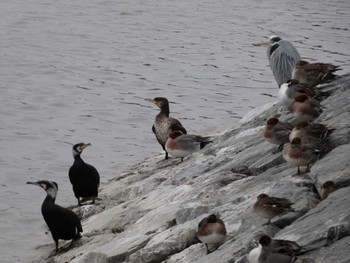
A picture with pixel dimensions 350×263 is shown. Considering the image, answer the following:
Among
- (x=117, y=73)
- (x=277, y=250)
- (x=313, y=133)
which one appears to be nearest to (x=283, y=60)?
(x=313, y=133)

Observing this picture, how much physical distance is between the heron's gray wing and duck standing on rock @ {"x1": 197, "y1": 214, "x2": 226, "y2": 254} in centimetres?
719

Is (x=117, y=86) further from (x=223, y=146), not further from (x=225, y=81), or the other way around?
(x=223, y=146)

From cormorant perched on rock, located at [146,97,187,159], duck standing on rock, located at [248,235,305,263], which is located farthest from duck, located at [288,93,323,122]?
duck standing on rock, located at [248,235,305,263]

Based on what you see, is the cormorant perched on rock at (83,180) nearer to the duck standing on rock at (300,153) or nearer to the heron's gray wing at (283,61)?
the heron's gray wing at (283,61)

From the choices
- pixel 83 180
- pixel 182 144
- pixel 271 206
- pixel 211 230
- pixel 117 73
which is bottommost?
pixel 117 73

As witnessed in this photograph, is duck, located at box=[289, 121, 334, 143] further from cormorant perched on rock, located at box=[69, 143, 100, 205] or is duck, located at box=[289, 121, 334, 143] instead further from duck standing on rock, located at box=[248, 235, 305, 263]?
cormorant perched on rock, located at box=[69, 143, 100, 205]

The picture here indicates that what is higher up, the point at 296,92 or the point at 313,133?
the point at 313,133

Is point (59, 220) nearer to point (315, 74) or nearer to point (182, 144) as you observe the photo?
point (182, 144)

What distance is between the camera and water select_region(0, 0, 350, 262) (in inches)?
714

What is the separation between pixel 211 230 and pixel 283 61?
299 inches

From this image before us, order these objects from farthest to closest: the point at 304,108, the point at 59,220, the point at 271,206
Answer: the point at 59,220
the point at 304,108
the point at 271,206

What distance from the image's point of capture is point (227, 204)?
35.4 ft

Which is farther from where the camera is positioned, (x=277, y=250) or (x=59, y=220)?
(x=59, y=220)

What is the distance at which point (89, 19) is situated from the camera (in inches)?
1225
